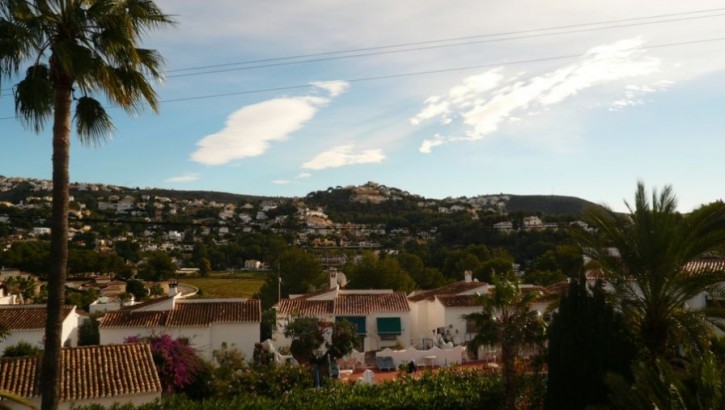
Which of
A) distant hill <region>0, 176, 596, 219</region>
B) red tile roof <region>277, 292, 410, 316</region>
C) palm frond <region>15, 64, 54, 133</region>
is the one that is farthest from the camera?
distant hill <region>0, 176, 596, 219</region>

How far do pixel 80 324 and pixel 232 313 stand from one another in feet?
38.1

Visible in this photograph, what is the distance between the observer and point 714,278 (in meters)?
12.0

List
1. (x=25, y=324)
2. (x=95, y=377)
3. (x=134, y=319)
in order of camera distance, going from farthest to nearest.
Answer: (x=25, y=324), (x=134, y=319), (x=95, y=377)

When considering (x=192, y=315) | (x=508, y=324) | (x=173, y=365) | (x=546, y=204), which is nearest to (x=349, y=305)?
(x=192, y=315)

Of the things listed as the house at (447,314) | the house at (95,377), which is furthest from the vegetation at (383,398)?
the house at (447,314)

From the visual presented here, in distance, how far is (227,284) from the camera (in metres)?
61.2

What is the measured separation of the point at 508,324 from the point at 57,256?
11.0m

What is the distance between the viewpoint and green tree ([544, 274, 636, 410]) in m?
12.1

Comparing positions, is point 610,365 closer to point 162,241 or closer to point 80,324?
Answer: point 80,324

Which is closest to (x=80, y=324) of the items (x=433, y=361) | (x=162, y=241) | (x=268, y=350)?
(x=268, y=350)

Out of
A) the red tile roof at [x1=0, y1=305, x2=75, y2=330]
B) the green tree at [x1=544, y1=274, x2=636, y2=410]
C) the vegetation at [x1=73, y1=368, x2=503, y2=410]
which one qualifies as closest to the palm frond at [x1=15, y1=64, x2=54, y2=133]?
the vegetation at [x1=73, y1=368, x2=503, y2=410]

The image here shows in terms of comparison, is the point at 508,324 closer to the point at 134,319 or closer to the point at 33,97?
the point at 33,97

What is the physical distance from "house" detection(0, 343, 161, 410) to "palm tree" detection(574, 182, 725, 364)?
1187 cm

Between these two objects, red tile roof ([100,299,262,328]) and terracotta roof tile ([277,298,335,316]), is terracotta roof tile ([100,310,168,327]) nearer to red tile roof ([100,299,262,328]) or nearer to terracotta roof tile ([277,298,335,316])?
red tile roof ([100,299,262,328])
